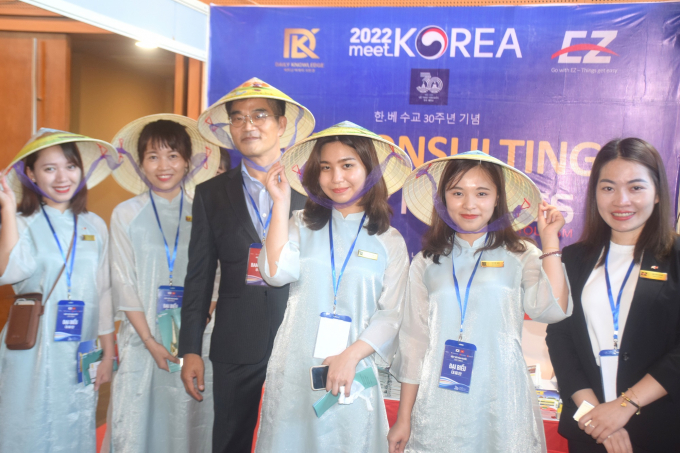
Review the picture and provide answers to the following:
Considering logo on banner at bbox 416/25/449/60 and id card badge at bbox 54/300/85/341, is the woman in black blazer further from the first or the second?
id card badge at bbox 54/300/85/341

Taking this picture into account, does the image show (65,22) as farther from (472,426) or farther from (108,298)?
(472,426)

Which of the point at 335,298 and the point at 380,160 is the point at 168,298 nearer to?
the point at 335,298

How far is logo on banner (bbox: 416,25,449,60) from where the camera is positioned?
140 inches

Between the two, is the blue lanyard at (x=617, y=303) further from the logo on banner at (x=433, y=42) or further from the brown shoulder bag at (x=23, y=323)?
the brown shoulder bag at (x=23, y=323)

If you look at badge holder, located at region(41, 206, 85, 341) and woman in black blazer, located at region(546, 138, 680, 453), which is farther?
badge holder, located at region(41, 206, 85, 341)

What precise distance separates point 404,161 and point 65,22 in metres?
4.07

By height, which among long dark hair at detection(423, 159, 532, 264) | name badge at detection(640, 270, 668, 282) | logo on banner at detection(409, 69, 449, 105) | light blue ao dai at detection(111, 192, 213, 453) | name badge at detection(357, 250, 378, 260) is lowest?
light blue ao dai at detection(111, 192, 213, 453)

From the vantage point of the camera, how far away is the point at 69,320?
2354 millimetres

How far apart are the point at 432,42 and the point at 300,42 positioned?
96 centimetres

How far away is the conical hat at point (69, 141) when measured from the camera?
2297mm

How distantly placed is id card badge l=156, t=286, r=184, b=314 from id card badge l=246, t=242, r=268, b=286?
0.67m

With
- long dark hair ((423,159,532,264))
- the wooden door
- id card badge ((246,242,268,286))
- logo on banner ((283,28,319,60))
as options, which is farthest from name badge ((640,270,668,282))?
the wooden door

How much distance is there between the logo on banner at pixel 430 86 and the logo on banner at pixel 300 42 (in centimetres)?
75

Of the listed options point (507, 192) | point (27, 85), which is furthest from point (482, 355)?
point (27, 85)
